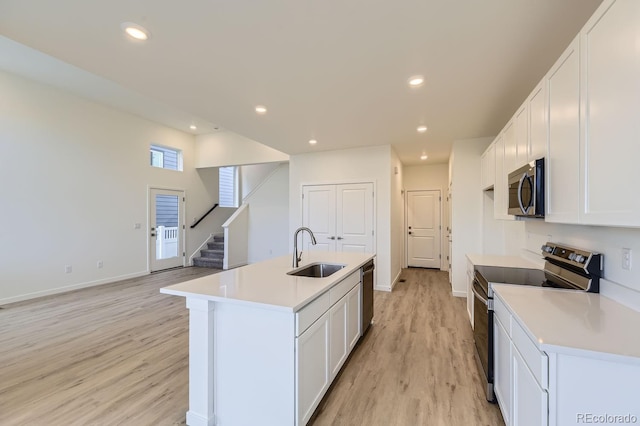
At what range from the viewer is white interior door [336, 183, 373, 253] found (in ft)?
17.2

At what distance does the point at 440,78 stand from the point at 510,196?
4.15 ft

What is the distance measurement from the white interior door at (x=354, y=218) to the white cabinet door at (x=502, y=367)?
3.30 meters

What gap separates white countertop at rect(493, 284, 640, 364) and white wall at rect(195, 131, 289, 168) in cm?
546

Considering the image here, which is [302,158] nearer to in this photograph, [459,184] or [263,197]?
[263,197]

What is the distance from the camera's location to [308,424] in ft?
6.06

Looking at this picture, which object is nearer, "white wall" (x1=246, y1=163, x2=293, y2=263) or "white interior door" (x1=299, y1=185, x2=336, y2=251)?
"white interior door" (x1=299, y1=185, x2=336, y2=251)

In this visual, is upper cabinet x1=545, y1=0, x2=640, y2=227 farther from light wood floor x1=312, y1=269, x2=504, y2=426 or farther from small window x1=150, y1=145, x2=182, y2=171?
small window x1=150, y1=145, x2=182, y2=171

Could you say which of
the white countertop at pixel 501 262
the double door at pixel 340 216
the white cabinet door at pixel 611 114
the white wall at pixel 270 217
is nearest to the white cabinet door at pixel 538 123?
the white cabinet door at pixel 611 114

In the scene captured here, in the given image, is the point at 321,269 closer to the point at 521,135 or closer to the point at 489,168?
the point at 521,135

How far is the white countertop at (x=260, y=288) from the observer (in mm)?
1636

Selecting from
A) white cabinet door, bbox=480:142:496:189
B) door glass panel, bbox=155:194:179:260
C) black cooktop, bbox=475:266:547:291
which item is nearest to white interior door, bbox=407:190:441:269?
white cabinet door, bbox=480:142:496:189

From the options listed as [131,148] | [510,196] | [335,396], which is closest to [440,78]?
[510,196]

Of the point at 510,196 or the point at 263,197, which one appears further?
the point at 263,197

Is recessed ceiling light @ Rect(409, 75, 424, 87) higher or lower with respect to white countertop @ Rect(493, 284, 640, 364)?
higher
